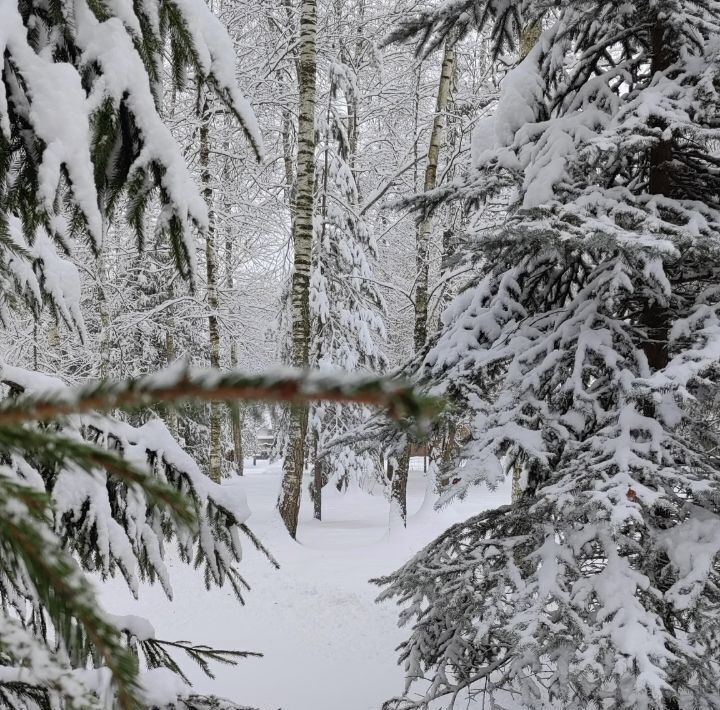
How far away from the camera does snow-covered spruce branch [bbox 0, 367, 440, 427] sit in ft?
1.16

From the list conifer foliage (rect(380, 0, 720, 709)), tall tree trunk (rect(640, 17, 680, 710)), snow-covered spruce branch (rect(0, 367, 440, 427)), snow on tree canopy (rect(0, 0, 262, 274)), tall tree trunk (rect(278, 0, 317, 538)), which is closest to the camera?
snow-covered spruce branch (rect(0, 367, 440, 427))

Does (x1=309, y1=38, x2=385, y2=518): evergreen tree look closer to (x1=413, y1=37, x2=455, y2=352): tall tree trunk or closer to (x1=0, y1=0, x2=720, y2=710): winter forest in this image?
(x1=413, y1=37, x2=455, y2=352): tall tree trunk

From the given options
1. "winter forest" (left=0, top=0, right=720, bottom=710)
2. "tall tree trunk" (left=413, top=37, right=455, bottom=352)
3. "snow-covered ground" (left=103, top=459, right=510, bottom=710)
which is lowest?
"snow-covered ground" (left=103, top=459, right=510, bottom=710)

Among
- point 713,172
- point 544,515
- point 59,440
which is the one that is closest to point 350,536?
point 544,515

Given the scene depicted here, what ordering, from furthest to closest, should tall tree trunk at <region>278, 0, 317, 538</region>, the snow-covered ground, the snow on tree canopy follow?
tall tree trunk at <region>278, 0, 317, 538</region> < the snow-covered ground < the snow on tree canopy

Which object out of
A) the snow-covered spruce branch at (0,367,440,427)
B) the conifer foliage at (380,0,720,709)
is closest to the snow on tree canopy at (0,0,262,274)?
the snow-covered spruce branch at (0,367,440,427)

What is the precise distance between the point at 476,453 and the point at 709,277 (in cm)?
221

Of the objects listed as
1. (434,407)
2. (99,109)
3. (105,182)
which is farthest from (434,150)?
(434,407)

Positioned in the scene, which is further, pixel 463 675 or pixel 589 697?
pixel 463 675

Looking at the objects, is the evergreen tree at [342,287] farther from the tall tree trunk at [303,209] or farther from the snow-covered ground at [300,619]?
the snow-covered ground at [300,619]

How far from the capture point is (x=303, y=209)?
957 cm

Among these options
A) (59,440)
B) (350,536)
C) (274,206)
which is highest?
(274,206)

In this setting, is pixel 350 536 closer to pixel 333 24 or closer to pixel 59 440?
pixel 333 24

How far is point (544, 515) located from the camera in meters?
4.25
